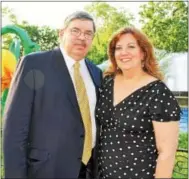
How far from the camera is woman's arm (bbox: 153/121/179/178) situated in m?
2.78

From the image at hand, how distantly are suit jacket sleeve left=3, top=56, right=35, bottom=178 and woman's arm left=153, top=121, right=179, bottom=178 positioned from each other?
2.70ft

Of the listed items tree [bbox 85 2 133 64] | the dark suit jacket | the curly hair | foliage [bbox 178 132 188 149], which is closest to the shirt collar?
the dark suit jacket

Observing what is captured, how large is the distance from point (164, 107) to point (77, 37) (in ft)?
2.51

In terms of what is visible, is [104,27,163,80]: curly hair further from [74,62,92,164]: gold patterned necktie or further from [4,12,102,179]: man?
[74,62,92,164]: gold patterned necktie

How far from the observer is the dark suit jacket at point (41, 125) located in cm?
278

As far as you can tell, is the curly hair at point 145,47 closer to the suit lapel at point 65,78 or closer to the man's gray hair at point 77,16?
the man's gray hair at point 77,16

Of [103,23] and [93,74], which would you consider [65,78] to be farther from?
[103,23]

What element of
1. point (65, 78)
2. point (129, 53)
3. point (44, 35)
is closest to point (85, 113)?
point (65, 78)

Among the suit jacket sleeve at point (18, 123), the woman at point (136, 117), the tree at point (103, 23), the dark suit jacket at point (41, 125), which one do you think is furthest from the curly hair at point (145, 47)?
the tree at point (103, 23)

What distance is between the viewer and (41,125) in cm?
282

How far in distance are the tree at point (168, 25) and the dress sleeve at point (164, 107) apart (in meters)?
15.2

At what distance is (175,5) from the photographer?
17891 mm

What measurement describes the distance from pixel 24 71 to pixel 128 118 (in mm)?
740

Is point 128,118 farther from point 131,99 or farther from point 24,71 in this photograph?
point 24,71
